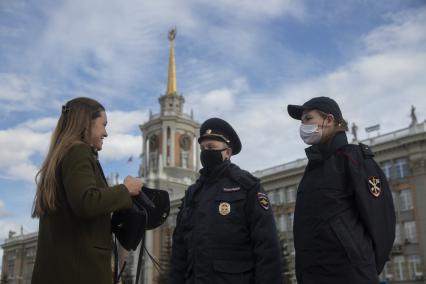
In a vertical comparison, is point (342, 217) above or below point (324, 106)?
below

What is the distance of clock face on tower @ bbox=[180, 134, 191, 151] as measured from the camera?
221ft

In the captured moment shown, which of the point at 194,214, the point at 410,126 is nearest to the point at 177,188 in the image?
the point at 410,126

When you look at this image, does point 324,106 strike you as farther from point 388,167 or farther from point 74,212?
point 388,167

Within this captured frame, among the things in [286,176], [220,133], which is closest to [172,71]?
[286,176]

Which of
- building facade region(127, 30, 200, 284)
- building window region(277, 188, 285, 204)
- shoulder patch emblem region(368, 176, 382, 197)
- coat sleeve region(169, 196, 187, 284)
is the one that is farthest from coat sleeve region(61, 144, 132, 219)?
building facade region(127, 30, 200, 284)

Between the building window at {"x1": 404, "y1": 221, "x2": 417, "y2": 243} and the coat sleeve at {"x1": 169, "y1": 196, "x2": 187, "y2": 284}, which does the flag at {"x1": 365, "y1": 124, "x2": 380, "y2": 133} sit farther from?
the coat sleeve at {"x1": 169, "y1": 196, "x2": 187, "y2": 284}

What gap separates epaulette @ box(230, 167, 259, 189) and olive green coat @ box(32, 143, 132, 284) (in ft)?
4.87

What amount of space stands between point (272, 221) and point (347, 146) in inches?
40.0

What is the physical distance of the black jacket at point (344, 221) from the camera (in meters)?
3.97

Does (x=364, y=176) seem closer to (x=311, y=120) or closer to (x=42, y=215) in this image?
(x=311, y=120)

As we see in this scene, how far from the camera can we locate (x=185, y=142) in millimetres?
67875

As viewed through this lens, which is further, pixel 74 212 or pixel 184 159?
pixel 184 159

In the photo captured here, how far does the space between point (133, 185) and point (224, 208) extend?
1.17m

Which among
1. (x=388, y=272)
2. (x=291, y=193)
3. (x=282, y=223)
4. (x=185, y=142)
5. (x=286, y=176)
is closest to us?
(x=388, y=272)
